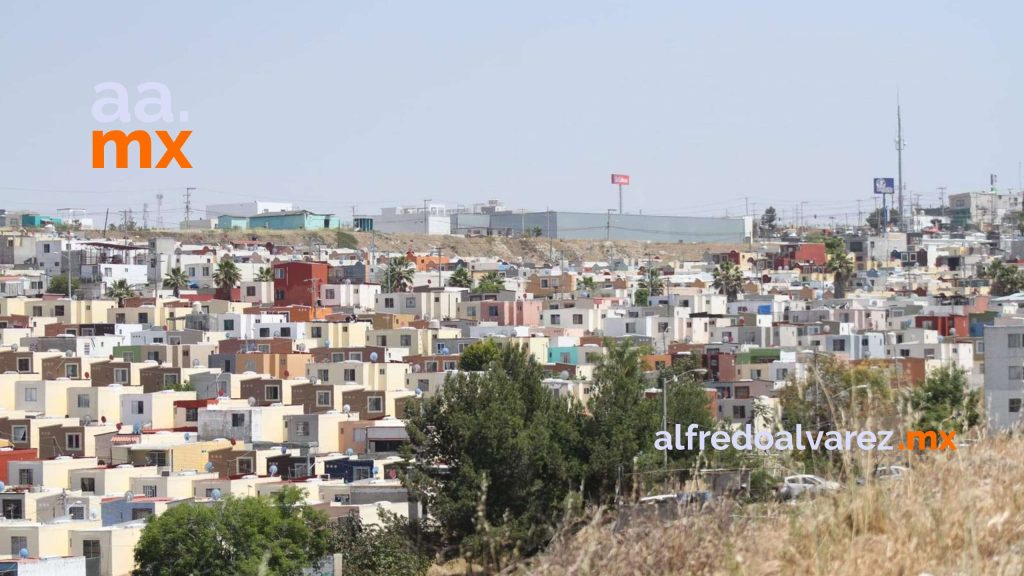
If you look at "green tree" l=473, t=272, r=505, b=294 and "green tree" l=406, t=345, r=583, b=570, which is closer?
"green tree" l=406, t=345, r=583, b=570

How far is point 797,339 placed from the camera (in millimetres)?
44844

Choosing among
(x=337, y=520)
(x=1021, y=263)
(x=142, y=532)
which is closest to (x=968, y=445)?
(x=142, y=532)

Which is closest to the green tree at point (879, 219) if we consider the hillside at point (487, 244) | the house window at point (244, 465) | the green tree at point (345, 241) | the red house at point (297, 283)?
the hillside at point (487, 244)

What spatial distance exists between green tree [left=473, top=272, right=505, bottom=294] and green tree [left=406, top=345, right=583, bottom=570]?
111 feet

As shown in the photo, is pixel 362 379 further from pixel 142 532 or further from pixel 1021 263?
pixel 1021 263

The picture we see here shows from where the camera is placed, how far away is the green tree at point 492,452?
17.8 metres

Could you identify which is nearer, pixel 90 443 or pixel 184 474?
pixel 184 474

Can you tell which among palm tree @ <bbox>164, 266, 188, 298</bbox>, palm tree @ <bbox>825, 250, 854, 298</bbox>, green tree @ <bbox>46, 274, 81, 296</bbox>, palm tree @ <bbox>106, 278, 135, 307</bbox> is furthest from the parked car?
palm tree @ <bbox>825, 250, 854, 298</bbox>

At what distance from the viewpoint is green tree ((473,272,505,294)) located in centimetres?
5612

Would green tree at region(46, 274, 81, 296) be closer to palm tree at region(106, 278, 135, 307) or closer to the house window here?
palm tree at region(106, 278, 135, 307)

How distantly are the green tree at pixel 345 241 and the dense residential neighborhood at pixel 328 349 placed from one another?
0.91m

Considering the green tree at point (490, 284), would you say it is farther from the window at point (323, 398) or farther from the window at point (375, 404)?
the window at point (375, 404)

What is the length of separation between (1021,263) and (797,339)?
107ft

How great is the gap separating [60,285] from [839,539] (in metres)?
54.7
